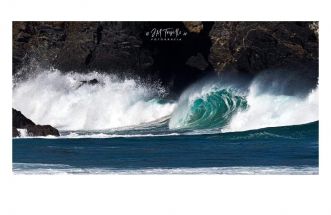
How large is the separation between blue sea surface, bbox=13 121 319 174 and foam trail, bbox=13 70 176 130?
0.33 metres

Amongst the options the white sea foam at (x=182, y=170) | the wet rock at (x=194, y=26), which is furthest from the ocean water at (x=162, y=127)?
the wet rock at (x=194, y=26)

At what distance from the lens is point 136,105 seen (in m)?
16.3

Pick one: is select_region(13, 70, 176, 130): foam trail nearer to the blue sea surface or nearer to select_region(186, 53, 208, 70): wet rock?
the blue sea surface

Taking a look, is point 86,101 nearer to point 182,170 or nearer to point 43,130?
point 43,130

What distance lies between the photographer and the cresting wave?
16.1 meters

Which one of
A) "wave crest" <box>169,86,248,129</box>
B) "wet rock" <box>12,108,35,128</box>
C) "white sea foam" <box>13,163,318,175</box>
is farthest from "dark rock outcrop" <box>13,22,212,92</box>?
"white sea foam" <box>13,163,318,175</box>

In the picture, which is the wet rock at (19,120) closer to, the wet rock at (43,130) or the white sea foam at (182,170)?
the wet rock at (43,130)

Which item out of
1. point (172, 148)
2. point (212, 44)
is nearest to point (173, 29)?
point (212, 44)

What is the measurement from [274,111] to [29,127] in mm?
4130

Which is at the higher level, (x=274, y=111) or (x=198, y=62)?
(x=198, y=62)

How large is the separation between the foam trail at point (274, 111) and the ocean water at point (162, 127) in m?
0.02

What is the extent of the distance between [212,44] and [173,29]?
2.78 ft

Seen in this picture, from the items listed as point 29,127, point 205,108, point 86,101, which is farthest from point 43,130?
point 205,108

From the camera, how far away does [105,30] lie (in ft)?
53.0
